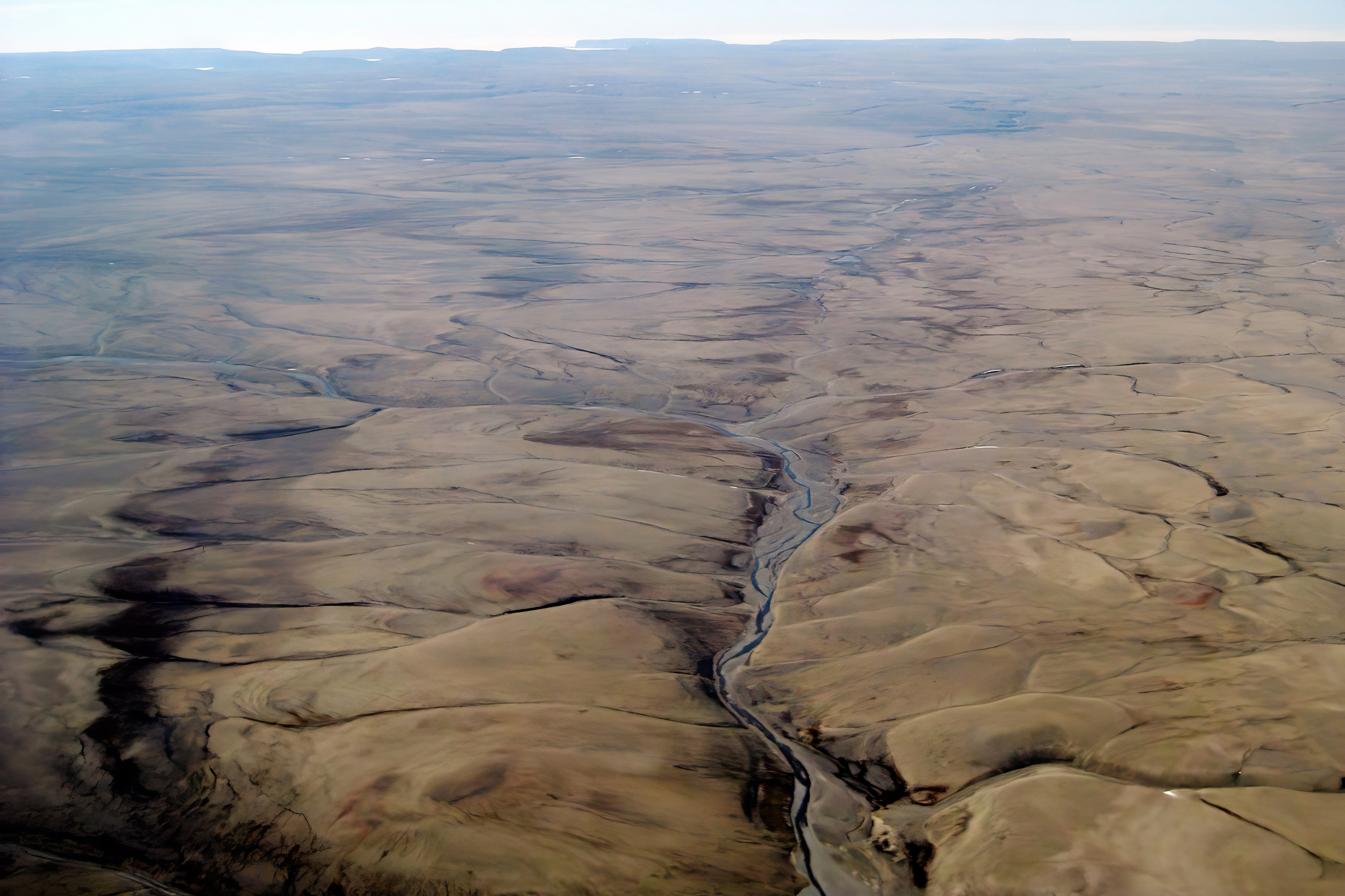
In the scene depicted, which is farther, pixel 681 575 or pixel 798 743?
pixel 681 575

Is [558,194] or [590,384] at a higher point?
[558,194]

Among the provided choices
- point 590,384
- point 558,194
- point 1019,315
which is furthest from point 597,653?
point 558,194

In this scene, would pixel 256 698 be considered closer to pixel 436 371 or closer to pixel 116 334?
pixel 436 371

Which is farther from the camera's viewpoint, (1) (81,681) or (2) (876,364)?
(2) (876,364)

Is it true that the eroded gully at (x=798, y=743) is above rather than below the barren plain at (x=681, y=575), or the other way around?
below

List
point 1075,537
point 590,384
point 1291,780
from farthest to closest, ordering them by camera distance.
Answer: point 590,384 < point 1075,537 < point 1291,780

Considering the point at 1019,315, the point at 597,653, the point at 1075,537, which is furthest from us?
the point at 1019,315

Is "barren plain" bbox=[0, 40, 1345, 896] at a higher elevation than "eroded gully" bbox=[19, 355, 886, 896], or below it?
higher
